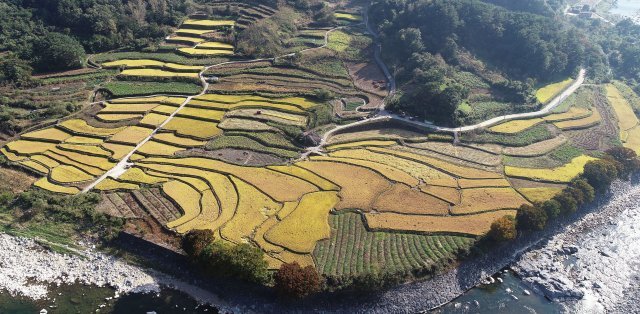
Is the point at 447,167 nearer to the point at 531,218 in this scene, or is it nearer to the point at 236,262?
the point at 531,218

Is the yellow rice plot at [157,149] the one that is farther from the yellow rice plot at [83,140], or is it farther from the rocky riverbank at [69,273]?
the rocky riverbank at [69,273]

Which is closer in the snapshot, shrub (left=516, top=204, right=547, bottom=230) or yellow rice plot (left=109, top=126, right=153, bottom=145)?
shrub (left=516, top=204, right=547, bottom=230)

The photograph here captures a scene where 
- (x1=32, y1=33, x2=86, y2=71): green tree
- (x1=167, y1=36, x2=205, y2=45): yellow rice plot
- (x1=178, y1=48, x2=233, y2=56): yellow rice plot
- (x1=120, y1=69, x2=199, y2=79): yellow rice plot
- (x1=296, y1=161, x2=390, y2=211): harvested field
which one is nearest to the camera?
(x1=296, y1=161, x2=390, y2=211): harvested field

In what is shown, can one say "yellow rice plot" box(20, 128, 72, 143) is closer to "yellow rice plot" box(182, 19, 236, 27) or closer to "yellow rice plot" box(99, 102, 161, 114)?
"yellow rice plot" box(99, 102, 161, 114)

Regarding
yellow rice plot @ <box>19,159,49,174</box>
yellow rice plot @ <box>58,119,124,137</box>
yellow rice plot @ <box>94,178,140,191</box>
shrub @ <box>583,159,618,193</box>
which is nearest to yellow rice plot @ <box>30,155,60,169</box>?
yellow rice plot @ <box>19,159,49,174</box>

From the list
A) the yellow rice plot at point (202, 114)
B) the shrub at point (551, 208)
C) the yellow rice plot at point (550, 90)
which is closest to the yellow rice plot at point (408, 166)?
the shrub at point (551, 208)

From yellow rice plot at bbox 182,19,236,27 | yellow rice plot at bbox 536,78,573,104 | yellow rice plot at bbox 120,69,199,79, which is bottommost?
yellow rice plot at bbox 536,78,573,104

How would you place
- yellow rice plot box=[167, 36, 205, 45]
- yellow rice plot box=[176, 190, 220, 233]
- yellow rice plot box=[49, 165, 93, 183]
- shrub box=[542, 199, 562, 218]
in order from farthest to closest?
yellow rice plot box=[167, 36, 205, 45]
yellow rice plot box=[49, 165, 93, 183]
shrub box=[542, 199, 562, 218]
yellow rice plot box=[176, 190, 220, 233]

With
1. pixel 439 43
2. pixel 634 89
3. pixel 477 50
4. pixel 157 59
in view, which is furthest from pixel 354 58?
pixel 634 89
